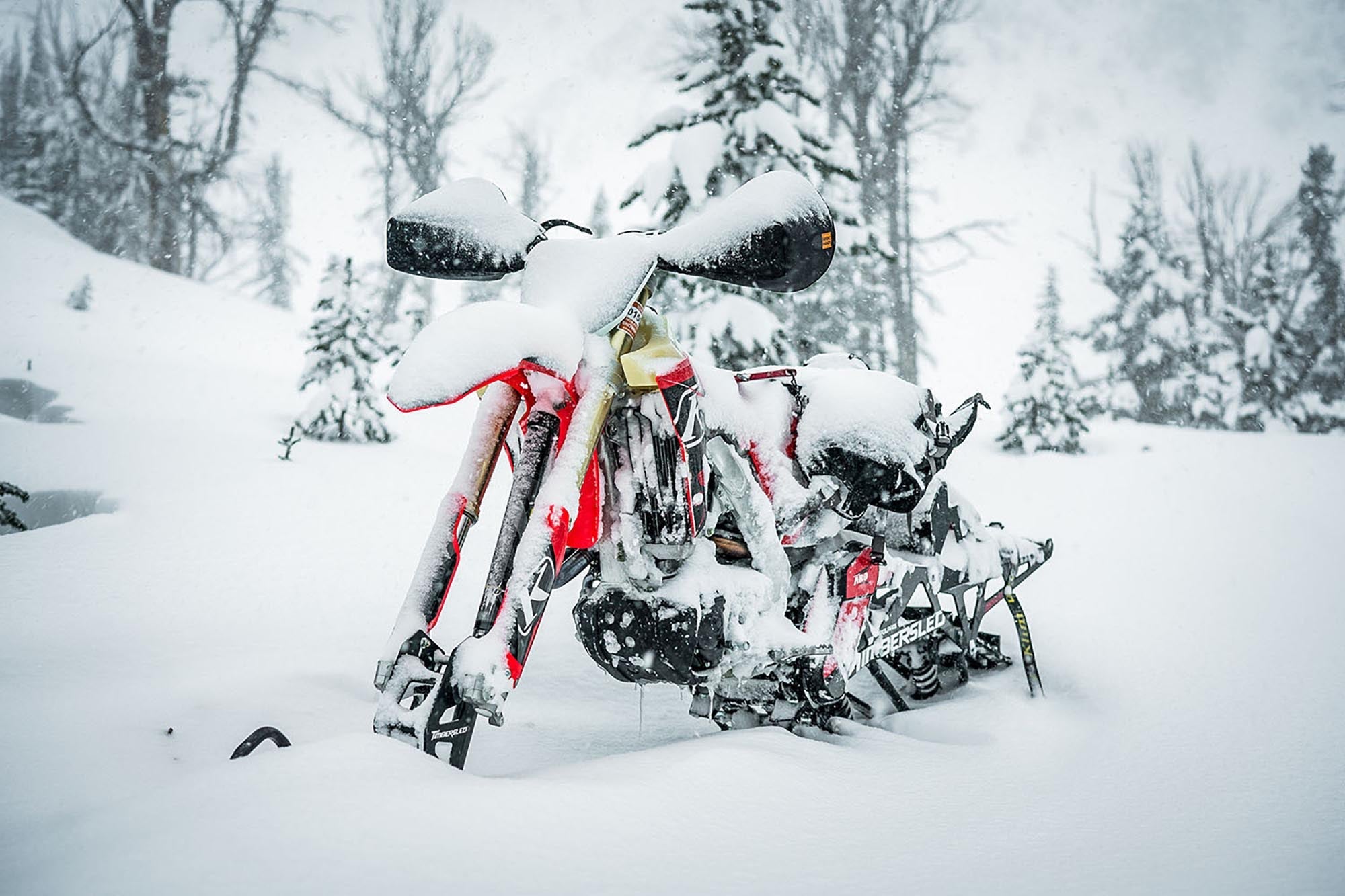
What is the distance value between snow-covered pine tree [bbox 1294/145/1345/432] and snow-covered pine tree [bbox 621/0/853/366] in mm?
17275

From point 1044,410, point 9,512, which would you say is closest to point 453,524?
point 9,512

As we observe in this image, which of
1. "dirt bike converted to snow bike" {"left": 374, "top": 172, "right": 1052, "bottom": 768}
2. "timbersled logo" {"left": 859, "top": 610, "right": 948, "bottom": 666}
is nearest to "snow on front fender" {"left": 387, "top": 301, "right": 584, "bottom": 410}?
"dirt bike converted to snow bike" {"left": 374, "top": 172, "right": 1052, "bottom": 768}

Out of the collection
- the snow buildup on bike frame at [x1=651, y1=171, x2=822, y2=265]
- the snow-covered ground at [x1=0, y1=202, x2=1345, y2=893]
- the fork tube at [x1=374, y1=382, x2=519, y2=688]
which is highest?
the snow buildup on bike frame at [x1=651, y1=171, x2=822, y2=265]

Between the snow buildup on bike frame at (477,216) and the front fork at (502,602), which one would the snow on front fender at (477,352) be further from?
the snow buildup on bike frame at (477,216)

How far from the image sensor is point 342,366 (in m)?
9.22

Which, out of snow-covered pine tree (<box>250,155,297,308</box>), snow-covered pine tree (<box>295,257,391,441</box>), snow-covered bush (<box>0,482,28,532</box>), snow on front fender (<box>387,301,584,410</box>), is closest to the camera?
snow on front fender (<box>387,301,584,410</box>)

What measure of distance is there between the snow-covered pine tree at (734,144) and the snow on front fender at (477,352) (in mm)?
5527

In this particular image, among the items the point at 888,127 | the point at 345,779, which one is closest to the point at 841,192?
the point at 888,127

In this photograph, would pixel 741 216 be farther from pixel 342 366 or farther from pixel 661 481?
pixel 342 366

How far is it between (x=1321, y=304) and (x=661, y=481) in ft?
88.4

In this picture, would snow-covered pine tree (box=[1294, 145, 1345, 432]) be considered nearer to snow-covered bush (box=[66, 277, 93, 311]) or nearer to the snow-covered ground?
the snow-covered ground

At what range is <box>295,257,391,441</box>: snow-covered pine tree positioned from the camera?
346 inches

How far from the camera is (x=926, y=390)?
2.37m

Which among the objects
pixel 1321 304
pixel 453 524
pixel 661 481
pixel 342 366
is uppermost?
pixel 1321 304
